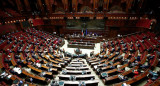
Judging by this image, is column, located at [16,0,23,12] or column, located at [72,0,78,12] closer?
column, located at [16,0,23,12]

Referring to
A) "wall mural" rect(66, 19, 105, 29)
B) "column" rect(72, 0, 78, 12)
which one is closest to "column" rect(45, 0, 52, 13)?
"wall mural" rect(66, 19, 105, 29)

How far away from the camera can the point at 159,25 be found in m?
11.6

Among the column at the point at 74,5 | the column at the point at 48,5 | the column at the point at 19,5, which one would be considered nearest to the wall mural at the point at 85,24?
the column at the point at 74,5

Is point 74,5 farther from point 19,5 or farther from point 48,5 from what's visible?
point 19,5

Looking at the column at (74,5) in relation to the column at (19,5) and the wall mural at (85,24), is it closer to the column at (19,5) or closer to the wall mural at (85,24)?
the wall mural at (85,24)

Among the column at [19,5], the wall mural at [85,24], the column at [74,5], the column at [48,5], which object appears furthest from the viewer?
the wall mural at [85,24]

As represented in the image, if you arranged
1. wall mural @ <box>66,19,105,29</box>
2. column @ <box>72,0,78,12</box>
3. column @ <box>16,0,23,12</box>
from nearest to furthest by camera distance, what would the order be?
1. column @ <box>16,0,23,12</box>
2. column @ <box>72,0,78,12</box>
3. wall mural @ <box>66,19,105,29</box>

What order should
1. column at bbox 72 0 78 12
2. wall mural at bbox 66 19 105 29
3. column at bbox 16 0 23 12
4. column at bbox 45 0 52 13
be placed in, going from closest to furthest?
column at bbox 16 0 23 12
column at bbox 72 0 78 12
column at bbox 45 0 52 13
wall mural at bbox 66 19 105 29

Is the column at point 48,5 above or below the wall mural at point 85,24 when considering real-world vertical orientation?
above

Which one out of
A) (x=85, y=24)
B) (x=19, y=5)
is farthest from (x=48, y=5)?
(x=85, y=24)

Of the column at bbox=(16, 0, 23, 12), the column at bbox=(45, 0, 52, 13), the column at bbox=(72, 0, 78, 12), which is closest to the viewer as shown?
the column at bbox=(16, 0, 23, 12)

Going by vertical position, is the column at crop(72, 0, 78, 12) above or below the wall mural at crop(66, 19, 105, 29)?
above

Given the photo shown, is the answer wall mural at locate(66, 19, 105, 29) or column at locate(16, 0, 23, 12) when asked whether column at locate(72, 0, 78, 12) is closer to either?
wall mural at locate(66, 19, 105, 29)

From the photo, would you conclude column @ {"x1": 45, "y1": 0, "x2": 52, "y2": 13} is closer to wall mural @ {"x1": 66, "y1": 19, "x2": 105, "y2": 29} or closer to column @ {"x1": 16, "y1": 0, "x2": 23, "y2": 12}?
wall mural @ {"x1": 66, "y1": 19, "x2": 105, "y2": 29}
